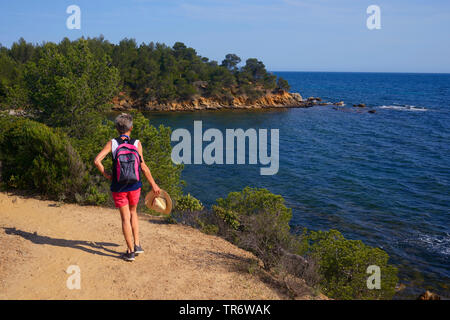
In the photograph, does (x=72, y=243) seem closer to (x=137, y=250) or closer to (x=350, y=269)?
(x=137, y=250)

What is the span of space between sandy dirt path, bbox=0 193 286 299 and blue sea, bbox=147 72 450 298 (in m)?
6.63

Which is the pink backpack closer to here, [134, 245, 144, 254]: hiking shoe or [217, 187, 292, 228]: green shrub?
[134, 245, 144, 254]: hiking shoe

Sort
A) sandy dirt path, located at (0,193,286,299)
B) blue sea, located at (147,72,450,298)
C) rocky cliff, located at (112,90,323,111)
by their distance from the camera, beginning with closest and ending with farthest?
sandy dirt path, located at (0,193,286,299) < blue sea, located at (147,72,450,298) < rocky cliff, located at (112,90,323,111)

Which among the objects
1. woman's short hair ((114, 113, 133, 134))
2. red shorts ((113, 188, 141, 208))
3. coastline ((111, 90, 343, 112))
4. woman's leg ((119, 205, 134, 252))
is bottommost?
woman's leg ((119, 205, 134, 252))

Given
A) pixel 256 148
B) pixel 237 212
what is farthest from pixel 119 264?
pixel 256 148

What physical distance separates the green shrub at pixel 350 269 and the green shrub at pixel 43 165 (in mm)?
6875

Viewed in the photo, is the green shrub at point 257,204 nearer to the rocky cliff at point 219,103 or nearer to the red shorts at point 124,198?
the red shorts at point 124,198

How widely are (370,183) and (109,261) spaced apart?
19.8 m

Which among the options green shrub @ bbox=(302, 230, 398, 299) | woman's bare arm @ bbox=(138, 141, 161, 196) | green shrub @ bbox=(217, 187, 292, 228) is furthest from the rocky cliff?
woman's bare arm @ bbox=(138, 141, 161, 196)

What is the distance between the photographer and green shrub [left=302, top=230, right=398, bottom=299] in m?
7.13

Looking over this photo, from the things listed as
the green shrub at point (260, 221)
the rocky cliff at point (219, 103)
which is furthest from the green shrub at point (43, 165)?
the rocky cliff at point (219, 103)
